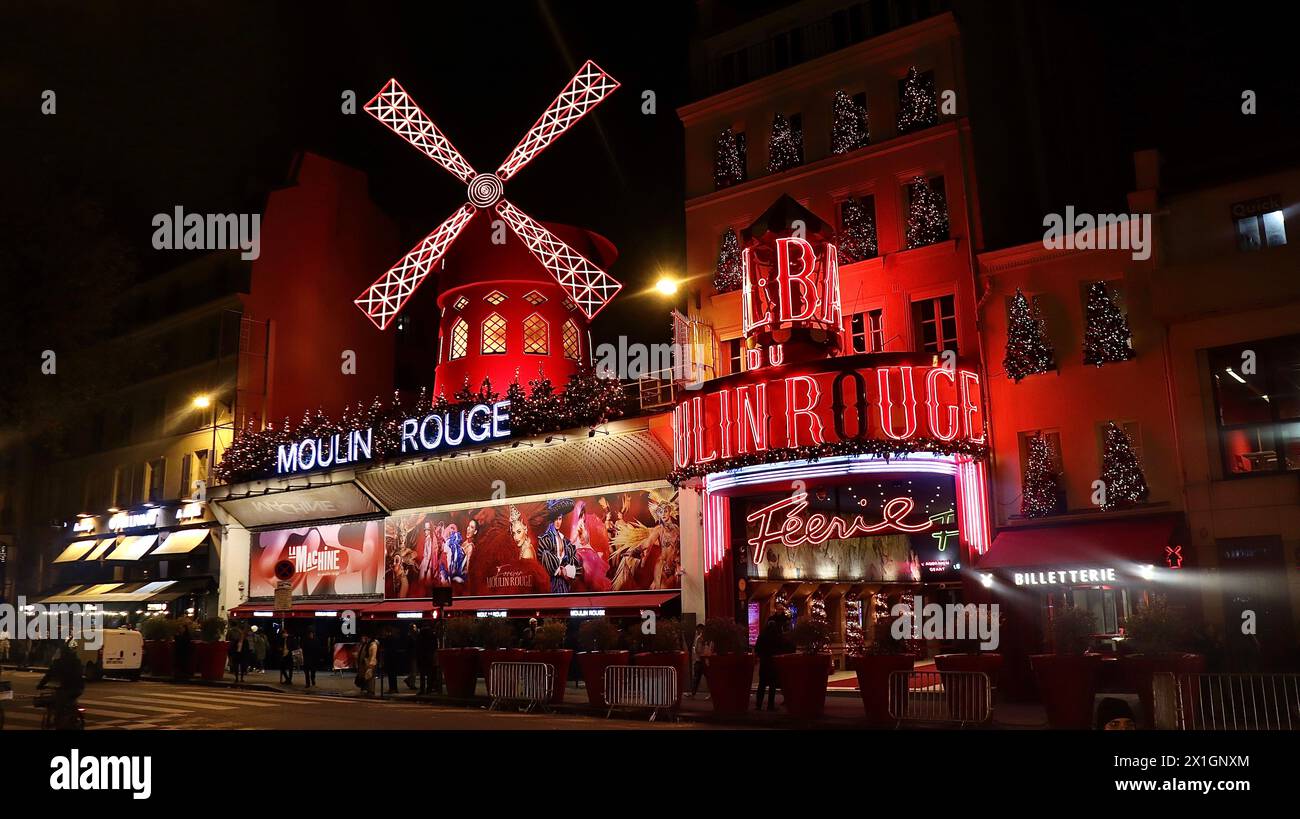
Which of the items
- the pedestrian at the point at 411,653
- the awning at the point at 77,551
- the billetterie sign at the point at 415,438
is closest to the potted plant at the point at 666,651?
the pedestrian at the point at 411,653

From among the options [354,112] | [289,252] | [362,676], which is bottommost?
[362,676]

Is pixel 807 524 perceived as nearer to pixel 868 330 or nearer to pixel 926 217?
pixel 868 330

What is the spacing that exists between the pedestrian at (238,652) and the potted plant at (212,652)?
252 millimetres

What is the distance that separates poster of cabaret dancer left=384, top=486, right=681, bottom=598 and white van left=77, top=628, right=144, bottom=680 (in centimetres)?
664

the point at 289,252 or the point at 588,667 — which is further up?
the point at 289,252

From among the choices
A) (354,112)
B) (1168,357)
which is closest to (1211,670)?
(1168,357)

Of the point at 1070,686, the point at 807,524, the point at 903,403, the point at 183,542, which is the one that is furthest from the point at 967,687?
the point at 183,542

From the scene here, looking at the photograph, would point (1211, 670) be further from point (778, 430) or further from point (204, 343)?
point (204, 343)

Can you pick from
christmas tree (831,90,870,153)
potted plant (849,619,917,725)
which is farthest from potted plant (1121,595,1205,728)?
christmas tree (831,90,870,153)

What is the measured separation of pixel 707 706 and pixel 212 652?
14528 millimetres

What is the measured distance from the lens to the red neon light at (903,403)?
59.7 feet

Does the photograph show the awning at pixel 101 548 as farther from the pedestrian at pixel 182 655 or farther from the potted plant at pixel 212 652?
the potted plant at pixel 212 652
